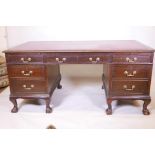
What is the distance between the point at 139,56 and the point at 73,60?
603mm

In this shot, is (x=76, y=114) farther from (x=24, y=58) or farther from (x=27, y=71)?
(x=24, y=58)

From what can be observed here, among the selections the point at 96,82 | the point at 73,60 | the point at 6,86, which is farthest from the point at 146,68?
the point at 6,86

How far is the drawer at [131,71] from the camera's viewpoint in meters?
1.74

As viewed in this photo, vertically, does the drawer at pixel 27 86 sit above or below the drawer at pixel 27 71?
below

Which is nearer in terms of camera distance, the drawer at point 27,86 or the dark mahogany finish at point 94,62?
the dark mahogany finish at point 94,62

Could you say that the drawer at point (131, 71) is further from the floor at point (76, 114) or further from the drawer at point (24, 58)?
the drawer at point (24, 58)

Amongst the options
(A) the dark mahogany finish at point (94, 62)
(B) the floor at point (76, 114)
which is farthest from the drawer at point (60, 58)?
(B) the floor at point (76, 114)

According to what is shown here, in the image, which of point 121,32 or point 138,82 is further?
point 121,32

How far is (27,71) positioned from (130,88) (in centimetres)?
Answer: 100

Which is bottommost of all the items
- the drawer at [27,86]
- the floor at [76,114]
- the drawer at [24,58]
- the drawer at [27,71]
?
the floor at [76,114]

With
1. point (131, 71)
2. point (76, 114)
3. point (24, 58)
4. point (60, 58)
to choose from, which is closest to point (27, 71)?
point (24, 58)

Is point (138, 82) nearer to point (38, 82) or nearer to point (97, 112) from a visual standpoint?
point (97, 112)

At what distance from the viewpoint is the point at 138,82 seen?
178 cm

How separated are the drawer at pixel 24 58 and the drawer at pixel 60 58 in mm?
66
